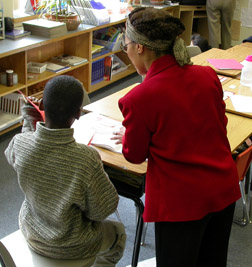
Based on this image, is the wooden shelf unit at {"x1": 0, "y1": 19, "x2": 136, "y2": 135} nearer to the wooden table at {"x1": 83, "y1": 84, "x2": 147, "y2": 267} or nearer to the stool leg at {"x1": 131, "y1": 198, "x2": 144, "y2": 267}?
the wooden table at {"x1": 83, "y1": 84, "x2": 147, "y2": 267}

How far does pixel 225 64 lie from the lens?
319 cm

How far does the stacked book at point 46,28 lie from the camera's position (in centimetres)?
344

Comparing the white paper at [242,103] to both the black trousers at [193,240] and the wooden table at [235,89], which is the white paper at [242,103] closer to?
the wooden table at [235,89]

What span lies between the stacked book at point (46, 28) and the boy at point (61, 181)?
2.09 metres

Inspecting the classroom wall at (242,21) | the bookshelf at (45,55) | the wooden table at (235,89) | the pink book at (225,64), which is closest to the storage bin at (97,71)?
the bookshelf at (45,55)

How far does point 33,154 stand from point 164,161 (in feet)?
1.49

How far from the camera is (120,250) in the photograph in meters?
1.77

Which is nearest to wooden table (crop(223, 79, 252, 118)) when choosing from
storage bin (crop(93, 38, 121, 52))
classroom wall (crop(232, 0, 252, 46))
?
storage bin (crop(93, 38, 121, 52))

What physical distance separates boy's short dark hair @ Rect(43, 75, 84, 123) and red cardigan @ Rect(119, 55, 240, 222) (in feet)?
0.54

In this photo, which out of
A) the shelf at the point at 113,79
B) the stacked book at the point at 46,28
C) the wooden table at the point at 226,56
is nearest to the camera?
the wooden table at the point at 226,56

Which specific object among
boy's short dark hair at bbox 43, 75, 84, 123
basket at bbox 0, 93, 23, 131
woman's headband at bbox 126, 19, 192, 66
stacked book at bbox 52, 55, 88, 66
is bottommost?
basket at bbox 0, 93, 23, 131

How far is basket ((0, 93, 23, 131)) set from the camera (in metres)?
3.33

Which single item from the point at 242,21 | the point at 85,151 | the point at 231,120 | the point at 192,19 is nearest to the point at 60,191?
the point at 85,151

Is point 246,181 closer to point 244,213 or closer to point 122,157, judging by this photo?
point 244,213
